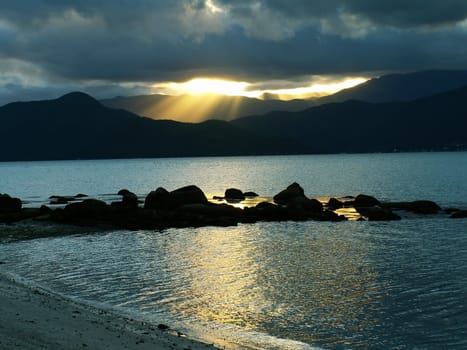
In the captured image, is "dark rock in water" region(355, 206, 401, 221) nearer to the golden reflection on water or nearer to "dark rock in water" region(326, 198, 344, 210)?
"dark rock in water" region(326, 198, 344, 210)

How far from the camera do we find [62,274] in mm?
27703

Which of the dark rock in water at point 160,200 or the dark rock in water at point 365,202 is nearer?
the dark rock in water at point 160,200

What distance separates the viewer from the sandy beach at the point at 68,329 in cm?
1399

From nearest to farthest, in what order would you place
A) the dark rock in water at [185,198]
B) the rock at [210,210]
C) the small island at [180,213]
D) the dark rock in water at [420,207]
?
the small island at [180,213] < the rock at [210,210] < the dark rock in water at [420,207] < the dark rock in water at [185,198]

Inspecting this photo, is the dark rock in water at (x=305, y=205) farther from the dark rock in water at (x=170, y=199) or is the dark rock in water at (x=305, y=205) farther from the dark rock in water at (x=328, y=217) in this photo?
the dark rock in water at (x=170, y=199)

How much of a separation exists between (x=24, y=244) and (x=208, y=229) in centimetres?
1569

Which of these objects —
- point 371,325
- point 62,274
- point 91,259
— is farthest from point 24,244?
point 371,325

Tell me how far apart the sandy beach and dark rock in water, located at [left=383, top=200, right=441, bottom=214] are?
44.0 metres

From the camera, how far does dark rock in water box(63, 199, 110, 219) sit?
1973 inches

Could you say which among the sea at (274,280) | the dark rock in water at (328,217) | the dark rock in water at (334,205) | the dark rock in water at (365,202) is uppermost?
the dark rock in water at (365,202)

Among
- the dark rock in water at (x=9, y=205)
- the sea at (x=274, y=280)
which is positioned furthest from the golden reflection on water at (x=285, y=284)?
the dark rock in water at (x=9, y=205)

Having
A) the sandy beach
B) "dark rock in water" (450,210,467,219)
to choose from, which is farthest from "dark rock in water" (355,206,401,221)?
the sandy beach

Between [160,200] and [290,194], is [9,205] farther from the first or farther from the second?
[290,194]

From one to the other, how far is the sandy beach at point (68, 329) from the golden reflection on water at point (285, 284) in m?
3.02
